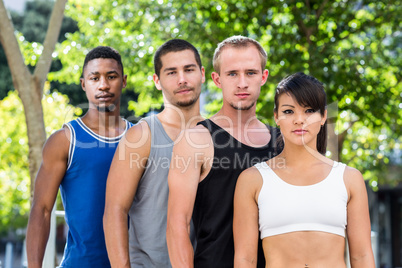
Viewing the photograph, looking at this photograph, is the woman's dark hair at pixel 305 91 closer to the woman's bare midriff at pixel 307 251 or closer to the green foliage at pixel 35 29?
the woman's bare midriff at pixel 307 251

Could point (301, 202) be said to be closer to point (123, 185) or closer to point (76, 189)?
point (123, 185)

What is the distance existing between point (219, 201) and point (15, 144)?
12.9 metres

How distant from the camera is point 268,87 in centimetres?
781

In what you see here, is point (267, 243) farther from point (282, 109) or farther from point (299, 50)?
point (299, 50)

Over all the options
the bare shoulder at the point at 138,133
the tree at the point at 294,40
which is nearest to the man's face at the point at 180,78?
the bare shoulder at the point at 138,133

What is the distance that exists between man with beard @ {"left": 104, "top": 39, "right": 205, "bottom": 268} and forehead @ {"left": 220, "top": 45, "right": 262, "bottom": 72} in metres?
0.24

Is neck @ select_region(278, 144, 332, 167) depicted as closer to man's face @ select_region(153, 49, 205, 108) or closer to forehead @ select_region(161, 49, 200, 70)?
man's face @ select_region(153, 49, 205, 108)

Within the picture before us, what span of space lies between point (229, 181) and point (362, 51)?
19.6 feet

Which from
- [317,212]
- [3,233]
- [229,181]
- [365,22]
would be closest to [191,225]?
[229,181]

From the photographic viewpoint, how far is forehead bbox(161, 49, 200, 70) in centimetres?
319

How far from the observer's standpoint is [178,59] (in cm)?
320

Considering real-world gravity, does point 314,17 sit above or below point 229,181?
above

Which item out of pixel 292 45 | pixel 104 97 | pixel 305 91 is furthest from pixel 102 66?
pixel 292 45

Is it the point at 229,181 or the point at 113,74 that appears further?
the point at 113,74
